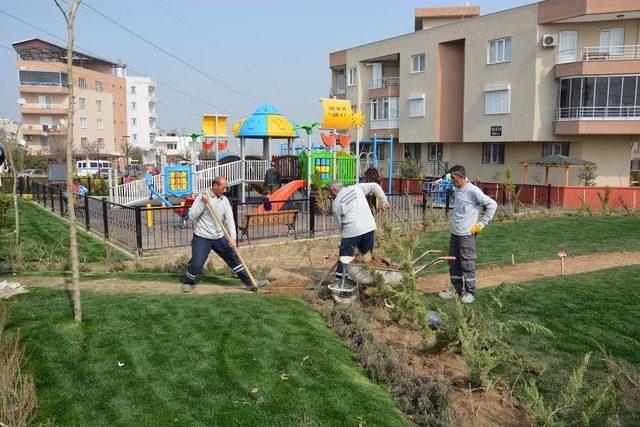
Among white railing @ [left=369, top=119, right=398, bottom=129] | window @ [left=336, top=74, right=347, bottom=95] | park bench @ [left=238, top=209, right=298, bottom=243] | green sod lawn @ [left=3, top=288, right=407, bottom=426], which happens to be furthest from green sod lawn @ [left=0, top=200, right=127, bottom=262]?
window @ [left=336, top=74, right=347, bottom=95]

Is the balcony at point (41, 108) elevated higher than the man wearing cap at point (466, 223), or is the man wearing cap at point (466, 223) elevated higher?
the balcony at point (41, 108)

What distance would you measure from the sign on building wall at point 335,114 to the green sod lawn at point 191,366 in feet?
50.8

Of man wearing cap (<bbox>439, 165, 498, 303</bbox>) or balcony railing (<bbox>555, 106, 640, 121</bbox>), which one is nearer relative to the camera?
man wearing cap (<bbox>439, 165, 498, 303</bbox>)

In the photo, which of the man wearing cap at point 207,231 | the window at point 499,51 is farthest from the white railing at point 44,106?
the man wearing cap at point 207,231

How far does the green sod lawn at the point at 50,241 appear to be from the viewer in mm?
11929

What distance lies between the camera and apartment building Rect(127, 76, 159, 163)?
94169 mm

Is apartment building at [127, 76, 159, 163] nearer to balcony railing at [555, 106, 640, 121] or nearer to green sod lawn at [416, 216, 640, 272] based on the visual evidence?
balcony railing at [555, 106, 640, 121]

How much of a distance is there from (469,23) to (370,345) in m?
30.5

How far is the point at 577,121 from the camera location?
27000 millimetres

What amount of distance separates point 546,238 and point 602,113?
1640 cm

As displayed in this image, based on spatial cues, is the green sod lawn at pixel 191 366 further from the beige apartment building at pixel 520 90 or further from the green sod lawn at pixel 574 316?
the beige apartment building at pixel 520 90

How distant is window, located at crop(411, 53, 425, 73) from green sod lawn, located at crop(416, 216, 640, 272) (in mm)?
20498

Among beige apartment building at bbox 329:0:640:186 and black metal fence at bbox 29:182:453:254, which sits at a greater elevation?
beige apartment building at bbox 329:0:640:186

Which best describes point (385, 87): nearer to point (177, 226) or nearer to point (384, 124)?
point (384, 124)
